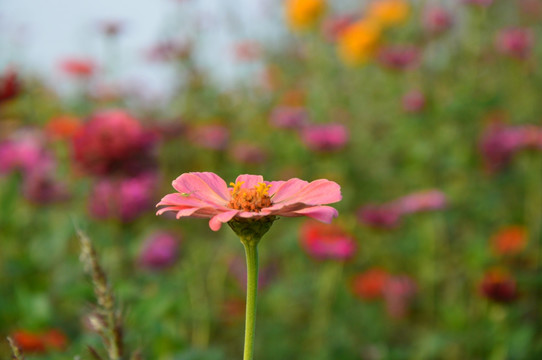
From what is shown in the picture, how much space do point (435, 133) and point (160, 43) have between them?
151 cm

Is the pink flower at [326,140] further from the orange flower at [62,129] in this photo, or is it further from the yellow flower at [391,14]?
the yellow flower at [391,14]

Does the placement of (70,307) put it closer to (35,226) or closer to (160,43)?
(35,226)

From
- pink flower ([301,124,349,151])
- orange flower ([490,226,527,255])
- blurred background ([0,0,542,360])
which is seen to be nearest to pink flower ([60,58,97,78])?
blurred background ([0,0,542,360])

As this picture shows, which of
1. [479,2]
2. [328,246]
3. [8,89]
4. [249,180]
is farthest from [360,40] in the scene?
[249,180]

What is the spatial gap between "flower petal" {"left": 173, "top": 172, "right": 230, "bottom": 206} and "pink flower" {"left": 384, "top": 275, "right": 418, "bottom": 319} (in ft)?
5.08

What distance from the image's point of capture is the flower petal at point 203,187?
1.80ft

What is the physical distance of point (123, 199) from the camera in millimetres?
1821

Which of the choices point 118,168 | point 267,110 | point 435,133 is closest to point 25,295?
point 118,168

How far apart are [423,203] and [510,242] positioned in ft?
1.10

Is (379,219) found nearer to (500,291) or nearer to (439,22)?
(500,291)

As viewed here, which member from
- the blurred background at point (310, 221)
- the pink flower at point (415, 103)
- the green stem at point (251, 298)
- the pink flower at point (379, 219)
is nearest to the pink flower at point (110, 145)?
the blurred background at point (310, 221)

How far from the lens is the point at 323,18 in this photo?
12.5ft

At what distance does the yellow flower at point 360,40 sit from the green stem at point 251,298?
9.93 ft

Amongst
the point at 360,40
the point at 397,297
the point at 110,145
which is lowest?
the point at 397,297
